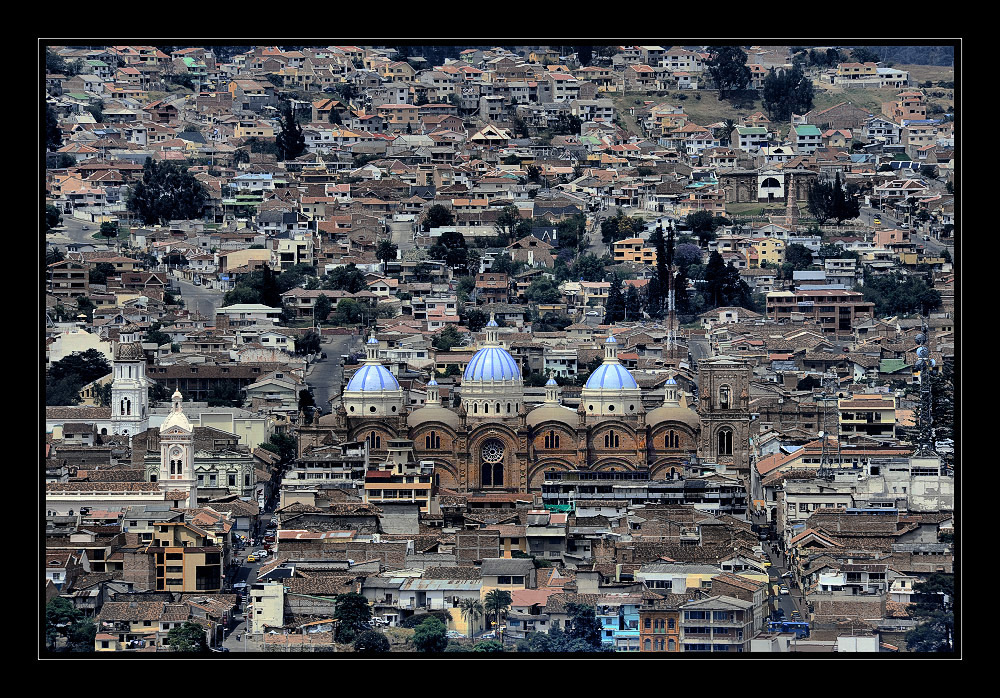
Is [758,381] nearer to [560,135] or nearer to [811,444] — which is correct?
[811,444]

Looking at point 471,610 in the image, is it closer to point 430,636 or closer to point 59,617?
point 430,636

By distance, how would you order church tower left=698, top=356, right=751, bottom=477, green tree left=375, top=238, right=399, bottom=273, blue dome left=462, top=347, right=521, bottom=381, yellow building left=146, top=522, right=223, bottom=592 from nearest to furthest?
yellow building left=146, top=522, right=223, bottom=592 → church tower left=698, top=356, right=751, bottom=477 → blue dome left=462, top=347, right=521, bottom=381 → green tree left=375, top=238, right=399, bottom=273

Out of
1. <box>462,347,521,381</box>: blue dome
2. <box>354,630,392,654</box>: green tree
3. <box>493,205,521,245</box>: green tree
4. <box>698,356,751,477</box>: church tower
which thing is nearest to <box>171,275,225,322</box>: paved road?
<box>493,205,521,245</box>: green tree

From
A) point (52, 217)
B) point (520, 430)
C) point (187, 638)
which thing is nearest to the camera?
point (187, 638)

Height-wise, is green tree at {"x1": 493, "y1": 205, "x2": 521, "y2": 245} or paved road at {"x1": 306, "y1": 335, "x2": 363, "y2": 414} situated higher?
green tree at {"x1": 493, "y1": 205, "x2": 521, "y2": 245}

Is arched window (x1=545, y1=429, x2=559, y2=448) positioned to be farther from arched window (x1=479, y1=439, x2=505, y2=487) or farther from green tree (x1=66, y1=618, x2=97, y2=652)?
green tree (x1=66, y1=618, x2=97, y2=652)

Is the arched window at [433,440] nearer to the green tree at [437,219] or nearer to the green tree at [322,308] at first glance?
the green tree at [322,308]

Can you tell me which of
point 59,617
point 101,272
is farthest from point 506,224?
point 59,617
